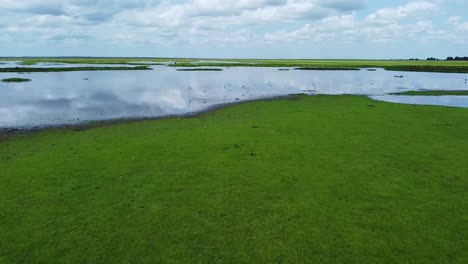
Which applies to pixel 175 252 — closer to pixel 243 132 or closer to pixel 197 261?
pixel 197 261

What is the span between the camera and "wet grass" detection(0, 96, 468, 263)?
25.5 ft

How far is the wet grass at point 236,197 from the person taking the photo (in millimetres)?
7770

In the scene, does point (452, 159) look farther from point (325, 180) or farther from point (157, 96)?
point (157, 96)

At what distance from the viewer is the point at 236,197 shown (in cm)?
1052

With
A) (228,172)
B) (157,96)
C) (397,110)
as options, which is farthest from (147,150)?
(157,96)

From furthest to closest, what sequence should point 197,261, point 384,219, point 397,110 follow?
point 397,110 → point 384,219 → point 197,261

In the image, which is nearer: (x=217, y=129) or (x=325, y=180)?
(x=325, y=180)

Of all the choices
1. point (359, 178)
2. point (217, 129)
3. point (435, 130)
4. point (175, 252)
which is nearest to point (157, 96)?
point (217, 129)

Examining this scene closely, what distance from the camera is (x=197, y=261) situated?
7.35 metres

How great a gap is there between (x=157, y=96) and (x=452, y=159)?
3144 cm

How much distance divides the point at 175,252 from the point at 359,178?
7.11 metres

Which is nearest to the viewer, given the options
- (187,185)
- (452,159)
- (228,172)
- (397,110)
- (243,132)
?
(187,185)

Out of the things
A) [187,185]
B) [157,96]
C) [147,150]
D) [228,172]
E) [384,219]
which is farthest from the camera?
[157,96]

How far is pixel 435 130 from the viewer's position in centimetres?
1972
